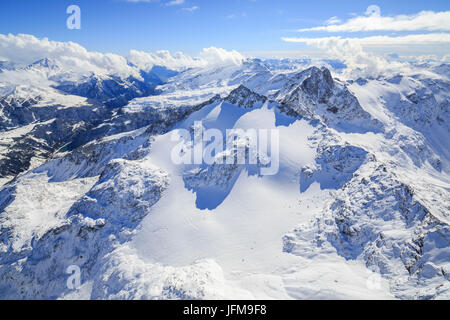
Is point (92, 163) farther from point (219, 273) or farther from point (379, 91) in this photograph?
point (379, 91)

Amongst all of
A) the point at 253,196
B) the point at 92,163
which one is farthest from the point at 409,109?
the point at 92,163

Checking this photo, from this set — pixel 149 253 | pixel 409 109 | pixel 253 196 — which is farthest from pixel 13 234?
pixel 409 109

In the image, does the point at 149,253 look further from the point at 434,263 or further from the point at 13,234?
the point at 434,263
